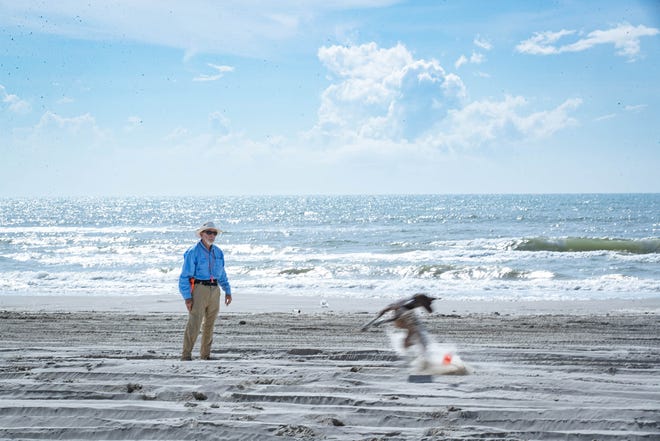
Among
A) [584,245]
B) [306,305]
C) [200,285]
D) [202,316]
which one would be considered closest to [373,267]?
[306,305]

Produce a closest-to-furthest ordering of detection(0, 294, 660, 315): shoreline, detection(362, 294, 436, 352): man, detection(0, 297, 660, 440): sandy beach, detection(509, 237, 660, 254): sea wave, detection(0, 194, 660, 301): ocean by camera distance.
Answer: detection(0, 297, 660, 440): sandy beach → detection(362, 294, 436, 352): man → detection(0, 294, 660, 315): shoreline → detection(0, 194, 660, 301): ocean → detection(509, 237, 660, 254): sea wave

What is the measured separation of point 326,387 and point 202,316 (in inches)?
81.3

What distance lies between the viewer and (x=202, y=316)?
258 inches

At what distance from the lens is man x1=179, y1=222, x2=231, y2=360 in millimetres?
6418

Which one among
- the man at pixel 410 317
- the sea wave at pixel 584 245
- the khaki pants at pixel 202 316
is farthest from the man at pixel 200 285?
the sea wave at pixel 584 245

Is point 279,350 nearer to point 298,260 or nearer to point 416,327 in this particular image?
point 416,327

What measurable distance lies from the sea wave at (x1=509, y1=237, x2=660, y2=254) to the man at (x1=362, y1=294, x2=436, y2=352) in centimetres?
2653

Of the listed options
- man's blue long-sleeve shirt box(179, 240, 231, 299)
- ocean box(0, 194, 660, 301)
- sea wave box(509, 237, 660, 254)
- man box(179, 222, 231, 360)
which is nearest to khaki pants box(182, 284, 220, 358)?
man box(179, 222, 231, 360)

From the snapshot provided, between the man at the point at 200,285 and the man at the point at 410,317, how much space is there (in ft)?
5.54

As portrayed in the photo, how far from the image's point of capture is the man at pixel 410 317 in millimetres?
5867

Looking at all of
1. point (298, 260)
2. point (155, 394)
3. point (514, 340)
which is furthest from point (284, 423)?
point (298, 260)

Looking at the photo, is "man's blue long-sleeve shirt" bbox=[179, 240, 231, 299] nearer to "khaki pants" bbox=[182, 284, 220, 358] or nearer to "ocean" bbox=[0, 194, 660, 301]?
"khaki pants" bbox=[182, 284, 220, 358]

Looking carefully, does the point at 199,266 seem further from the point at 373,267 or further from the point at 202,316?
the point at 373,267

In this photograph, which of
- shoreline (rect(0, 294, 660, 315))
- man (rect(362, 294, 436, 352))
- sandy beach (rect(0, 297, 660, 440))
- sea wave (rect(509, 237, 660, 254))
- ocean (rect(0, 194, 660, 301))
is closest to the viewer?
sandy beach (rect(0, 297, 660, 440))
